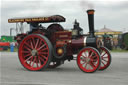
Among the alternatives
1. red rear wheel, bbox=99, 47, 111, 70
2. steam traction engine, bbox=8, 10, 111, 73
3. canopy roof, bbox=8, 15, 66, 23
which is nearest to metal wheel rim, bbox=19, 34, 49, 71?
steam traction engine, bbox=8, 10, 111, 73

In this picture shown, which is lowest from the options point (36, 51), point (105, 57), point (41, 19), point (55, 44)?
point (105, 57)

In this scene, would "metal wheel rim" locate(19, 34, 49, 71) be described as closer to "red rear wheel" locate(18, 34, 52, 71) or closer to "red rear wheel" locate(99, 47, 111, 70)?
"red rear wheel" locate(18, 34, 52, 71)

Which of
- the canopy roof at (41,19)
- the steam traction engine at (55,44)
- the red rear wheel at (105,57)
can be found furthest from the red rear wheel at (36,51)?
the red rear wheel at (105,57)

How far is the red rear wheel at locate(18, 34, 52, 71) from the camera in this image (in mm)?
7368

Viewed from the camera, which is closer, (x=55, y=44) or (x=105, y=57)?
(x=55, y=44)

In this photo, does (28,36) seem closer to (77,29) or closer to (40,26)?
(40,26)

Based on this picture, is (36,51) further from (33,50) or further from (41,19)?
(41,19)

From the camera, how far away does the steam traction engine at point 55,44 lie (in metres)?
7.18

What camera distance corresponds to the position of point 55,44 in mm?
7629

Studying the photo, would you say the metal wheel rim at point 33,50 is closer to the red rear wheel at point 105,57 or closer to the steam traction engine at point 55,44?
the steam traction engine at point 55,44

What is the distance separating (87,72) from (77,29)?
1612 millimetres

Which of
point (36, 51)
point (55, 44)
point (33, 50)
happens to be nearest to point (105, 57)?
point (55, 44)

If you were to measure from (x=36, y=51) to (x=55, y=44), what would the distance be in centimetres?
65

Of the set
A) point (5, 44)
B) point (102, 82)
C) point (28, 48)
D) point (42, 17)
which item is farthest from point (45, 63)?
point (5, 44)
